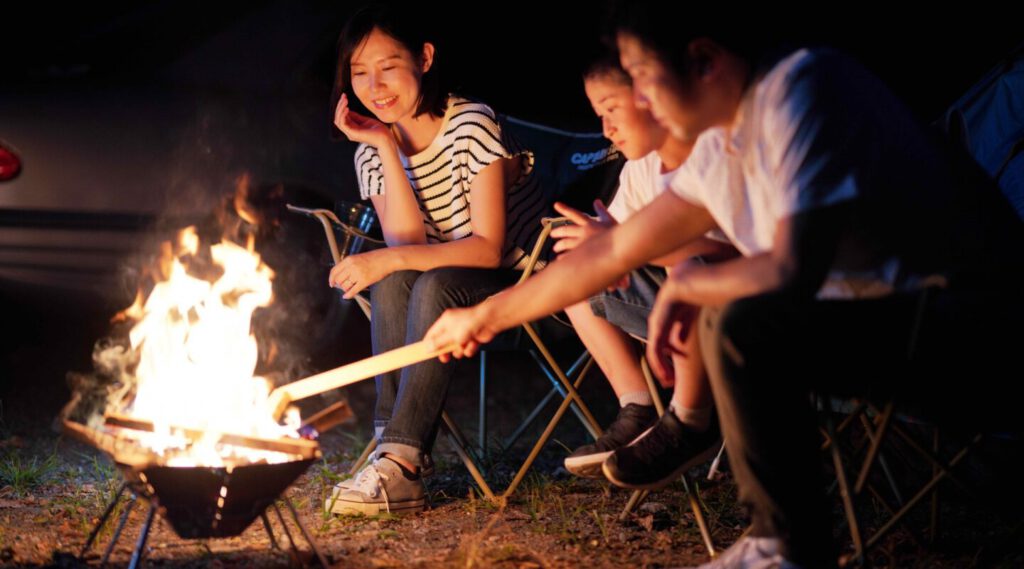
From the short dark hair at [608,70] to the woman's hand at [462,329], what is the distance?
29.6 inches

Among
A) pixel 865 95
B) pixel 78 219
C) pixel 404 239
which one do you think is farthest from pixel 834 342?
pixel 78 219

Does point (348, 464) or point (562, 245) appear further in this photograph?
point (348, 464)

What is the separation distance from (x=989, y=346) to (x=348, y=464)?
2384 mm

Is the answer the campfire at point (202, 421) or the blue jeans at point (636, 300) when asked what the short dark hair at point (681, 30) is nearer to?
the blue jeans at point (636, 300)

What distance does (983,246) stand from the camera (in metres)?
2.01

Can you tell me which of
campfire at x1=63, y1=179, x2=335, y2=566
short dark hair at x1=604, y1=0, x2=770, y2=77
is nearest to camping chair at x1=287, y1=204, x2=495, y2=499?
campfire at x1=63, y1=179, x2=335, y2=566

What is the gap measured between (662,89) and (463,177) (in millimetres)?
1456

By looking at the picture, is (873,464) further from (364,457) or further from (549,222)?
(364,457)

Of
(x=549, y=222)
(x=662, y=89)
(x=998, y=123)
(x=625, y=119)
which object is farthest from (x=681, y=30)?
(x=998, y=123)

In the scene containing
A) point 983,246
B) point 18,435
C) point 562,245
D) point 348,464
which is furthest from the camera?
point 18,435

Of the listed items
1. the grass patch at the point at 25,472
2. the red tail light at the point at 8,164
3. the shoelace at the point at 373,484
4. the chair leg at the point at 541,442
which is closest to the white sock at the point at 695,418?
the chair leg at the point at 541,442

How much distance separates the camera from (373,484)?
294 cm

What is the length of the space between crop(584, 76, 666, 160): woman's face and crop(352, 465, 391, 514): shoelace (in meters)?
1.14

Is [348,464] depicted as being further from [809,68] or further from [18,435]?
[809,68]
